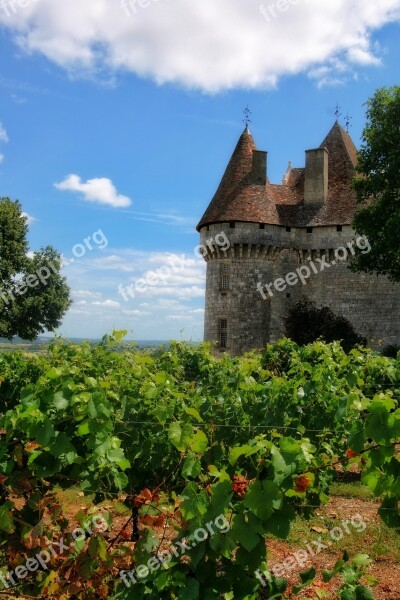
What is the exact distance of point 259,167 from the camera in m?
26.4

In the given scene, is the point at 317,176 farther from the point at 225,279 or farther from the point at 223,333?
the point at 223,333

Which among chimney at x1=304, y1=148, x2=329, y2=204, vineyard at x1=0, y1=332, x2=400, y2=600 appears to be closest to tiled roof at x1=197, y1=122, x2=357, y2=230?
chimney at x1=304, y1=148, x2=329, y2=204

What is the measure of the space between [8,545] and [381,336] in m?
23.5

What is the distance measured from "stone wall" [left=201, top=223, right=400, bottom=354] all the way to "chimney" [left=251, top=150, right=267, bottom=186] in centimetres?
249

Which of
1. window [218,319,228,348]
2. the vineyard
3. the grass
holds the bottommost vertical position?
the grass

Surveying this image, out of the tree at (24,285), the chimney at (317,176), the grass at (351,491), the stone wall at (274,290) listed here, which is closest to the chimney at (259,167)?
the chimney at (317,176)

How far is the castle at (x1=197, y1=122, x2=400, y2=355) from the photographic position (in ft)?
83.2

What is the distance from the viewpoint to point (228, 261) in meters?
26.1

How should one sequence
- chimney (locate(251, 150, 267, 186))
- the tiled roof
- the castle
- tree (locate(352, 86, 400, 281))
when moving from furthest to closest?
chimney (locate(251, 150, 267, 186)), the tiled roof, the castle, tree (locate(352, 86, 400, 281))

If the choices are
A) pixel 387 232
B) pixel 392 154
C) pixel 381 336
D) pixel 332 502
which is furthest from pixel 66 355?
pixel 381 336

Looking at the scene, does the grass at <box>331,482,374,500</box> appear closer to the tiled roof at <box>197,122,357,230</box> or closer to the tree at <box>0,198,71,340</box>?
the tiled roof at <box>197,122,357,230</box>

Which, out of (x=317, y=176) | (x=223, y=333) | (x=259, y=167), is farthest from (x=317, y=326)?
(x=259, y=167)

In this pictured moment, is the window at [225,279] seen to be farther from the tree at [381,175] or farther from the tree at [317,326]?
the tree at [381,175]

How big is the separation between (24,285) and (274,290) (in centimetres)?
1482
